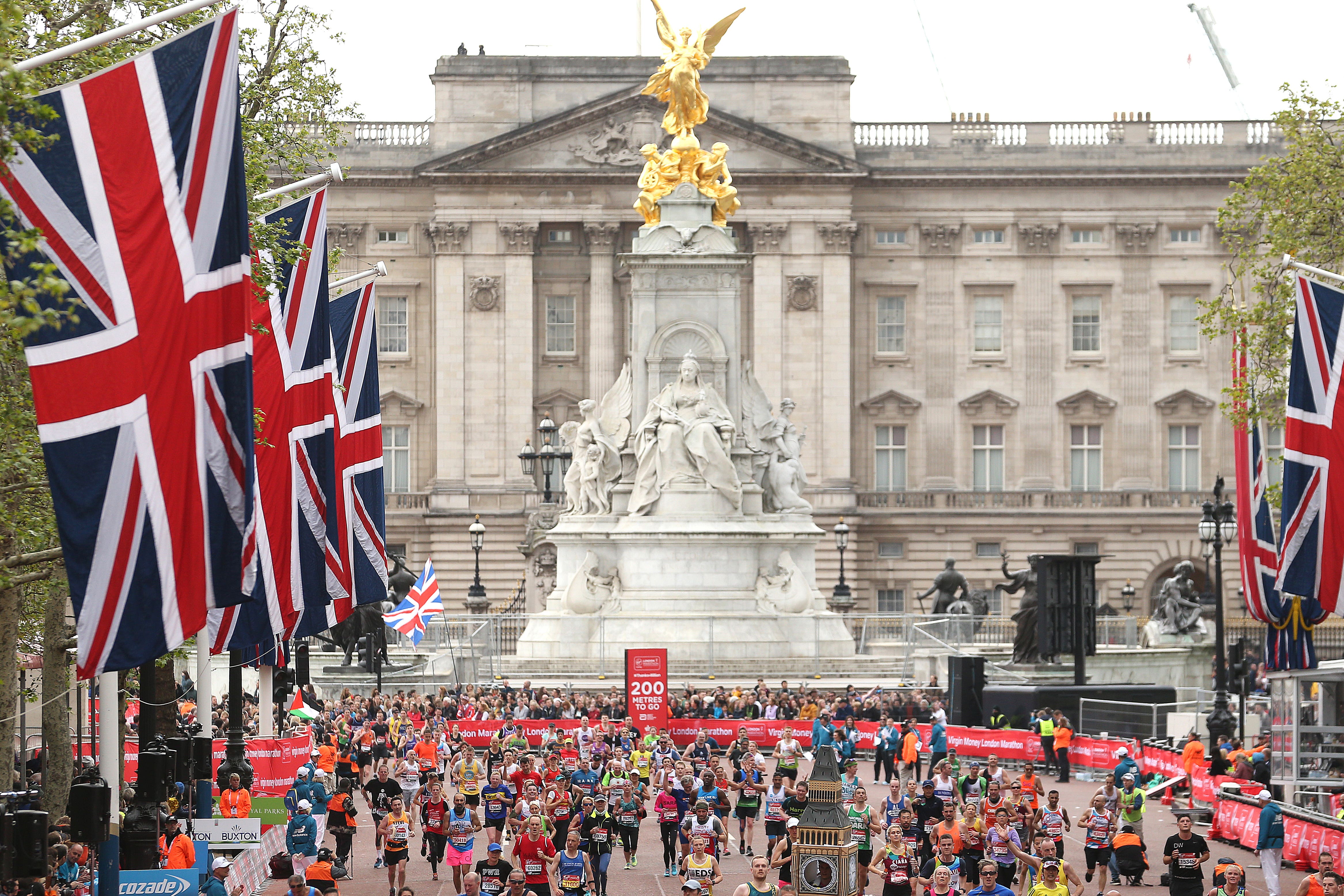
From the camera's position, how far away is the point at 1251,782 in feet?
95.6

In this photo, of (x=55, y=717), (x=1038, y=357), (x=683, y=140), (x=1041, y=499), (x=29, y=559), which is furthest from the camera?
(x=1038, y=357)

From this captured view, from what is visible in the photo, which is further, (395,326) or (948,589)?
(395,326)

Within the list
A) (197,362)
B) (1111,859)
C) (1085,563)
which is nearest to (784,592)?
(1085,563)

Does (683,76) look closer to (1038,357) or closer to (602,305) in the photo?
(602,305)

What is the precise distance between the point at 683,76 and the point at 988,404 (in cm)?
3382

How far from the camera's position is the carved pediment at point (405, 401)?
7975cm

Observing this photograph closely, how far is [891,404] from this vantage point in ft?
266

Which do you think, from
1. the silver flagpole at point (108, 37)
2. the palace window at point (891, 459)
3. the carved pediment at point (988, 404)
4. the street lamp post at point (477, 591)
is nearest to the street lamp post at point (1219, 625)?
the street lamp post at point (477, 591)

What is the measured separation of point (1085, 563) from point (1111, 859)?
19475 millimetres

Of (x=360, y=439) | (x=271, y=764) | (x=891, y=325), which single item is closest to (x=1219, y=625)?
(x=271, y=764)

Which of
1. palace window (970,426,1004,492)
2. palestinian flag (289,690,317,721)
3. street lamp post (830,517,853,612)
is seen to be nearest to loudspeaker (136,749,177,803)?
palestinian flag (289,690,317,721)

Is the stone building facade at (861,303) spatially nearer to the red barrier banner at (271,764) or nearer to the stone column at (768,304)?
the stone column at (768,304)

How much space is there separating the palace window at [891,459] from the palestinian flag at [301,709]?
146 feet

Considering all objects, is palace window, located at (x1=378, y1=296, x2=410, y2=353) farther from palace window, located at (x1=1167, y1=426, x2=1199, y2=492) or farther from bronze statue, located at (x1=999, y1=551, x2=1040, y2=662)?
bronze statue, located at (x1=999, y1=551, x2=1040, y2=662)
